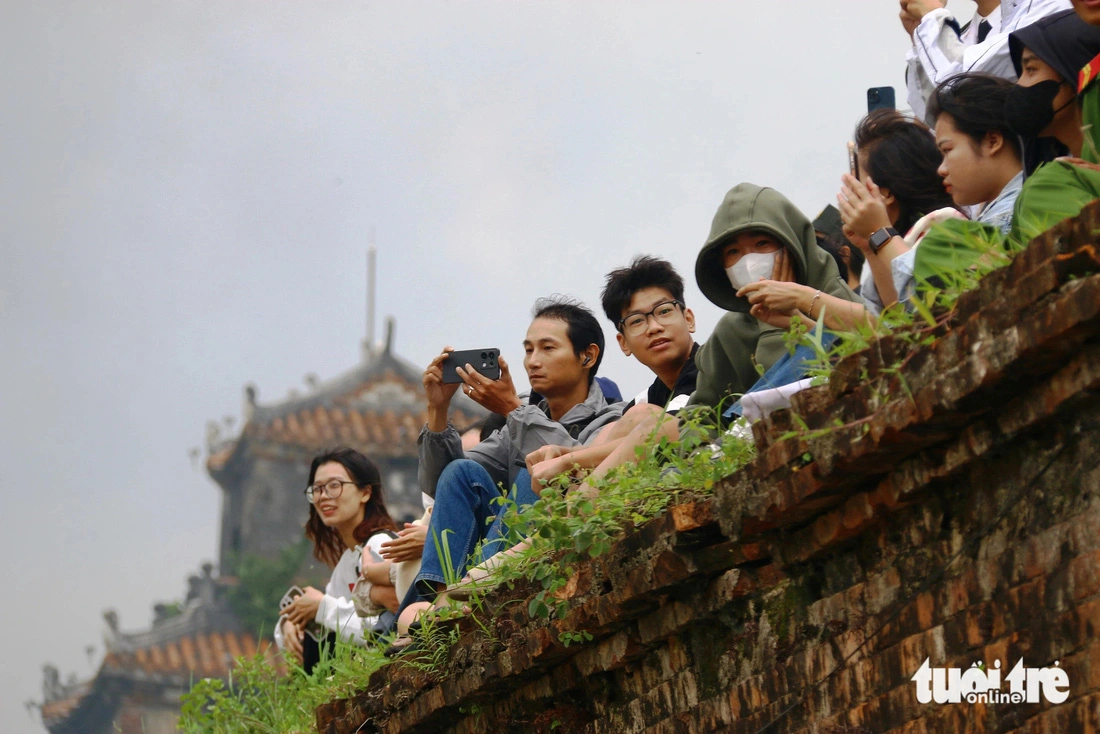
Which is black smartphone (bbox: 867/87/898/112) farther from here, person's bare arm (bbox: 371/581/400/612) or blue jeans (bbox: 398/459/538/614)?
person's bare arm (bbox: 371/581/400/612)

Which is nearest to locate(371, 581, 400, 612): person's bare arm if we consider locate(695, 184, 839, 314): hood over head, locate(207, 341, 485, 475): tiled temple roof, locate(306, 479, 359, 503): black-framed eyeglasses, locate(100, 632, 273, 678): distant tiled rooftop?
locate(306, 479, 359, 503): black-framed eyeglasses

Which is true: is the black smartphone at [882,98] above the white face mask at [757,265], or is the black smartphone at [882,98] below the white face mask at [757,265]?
above

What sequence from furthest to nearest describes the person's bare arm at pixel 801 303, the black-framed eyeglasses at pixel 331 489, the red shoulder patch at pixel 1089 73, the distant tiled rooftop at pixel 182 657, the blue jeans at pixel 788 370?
the distant tiled rooftop at pixel 182 657 → the black-framed eyeglasses at pixel 331 489 → the blue jeans at pixel 788 370 → the person's bare arm at pixel 801 303 → the red shoulder patch at pixel 1089 73

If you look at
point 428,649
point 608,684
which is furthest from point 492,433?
point 608,684

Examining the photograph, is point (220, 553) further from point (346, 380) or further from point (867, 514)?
point (867, 514)

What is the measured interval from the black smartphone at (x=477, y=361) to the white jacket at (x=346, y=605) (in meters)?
1.10

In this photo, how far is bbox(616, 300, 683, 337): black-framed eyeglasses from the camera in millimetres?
6551

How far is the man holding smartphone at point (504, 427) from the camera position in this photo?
6.71 meters

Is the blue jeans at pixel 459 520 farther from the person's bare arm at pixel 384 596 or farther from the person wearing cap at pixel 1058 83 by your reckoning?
the person wearing cap at pixel 1058 83

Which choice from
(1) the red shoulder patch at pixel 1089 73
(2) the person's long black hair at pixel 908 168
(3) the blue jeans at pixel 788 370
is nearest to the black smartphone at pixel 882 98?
(2) the person's long black hair at pixel 908 168

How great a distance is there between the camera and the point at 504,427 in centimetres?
754

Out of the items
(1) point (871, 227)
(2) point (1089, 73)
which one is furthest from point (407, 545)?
(2) point (1089, 73)

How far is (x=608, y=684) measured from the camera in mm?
5492

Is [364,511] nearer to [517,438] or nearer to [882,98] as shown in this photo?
[517,438]
